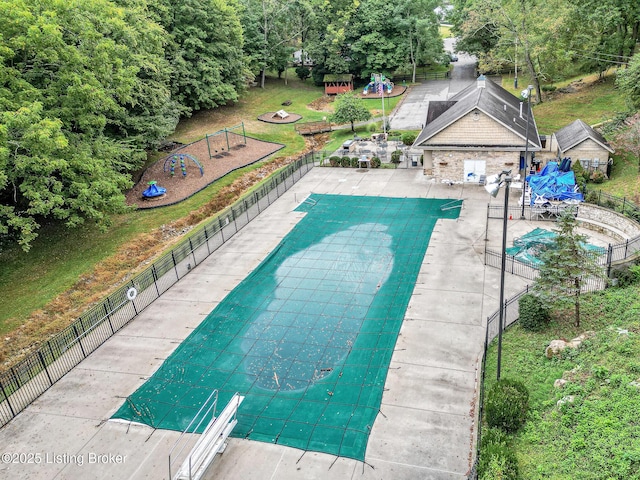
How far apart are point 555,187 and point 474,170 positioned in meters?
6.00

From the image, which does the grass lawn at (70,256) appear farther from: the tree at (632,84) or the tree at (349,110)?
the tree at (632,84)

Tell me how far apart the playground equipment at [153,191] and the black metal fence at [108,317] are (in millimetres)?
6216

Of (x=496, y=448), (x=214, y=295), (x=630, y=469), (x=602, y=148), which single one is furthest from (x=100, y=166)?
(x=602, y=148)

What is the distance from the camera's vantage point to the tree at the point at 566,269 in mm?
18203

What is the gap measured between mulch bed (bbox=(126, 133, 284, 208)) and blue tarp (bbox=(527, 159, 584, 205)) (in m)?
23.4

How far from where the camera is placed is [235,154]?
4628cm

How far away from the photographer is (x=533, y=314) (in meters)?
19.0

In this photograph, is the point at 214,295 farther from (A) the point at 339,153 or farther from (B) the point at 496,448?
(A) the point at 339,153

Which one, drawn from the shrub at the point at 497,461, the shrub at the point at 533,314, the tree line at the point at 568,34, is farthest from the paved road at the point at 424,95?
the shrub at the point at 497,461

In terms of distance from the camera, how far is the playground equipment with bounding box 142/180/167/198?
123ft

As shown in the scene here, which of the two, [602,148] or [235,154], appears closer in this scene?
[602,148]

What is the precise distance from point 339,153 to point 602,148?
20.2m

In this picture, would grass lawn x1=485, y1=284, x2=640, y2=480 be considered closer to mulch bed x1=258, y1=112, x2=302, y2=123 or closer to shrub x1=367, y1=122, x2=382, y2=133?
shrub x1=367, y1=122, x2=382, y2=133

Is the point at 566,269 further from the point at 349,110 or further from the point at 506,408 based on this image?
the point at 349,110
